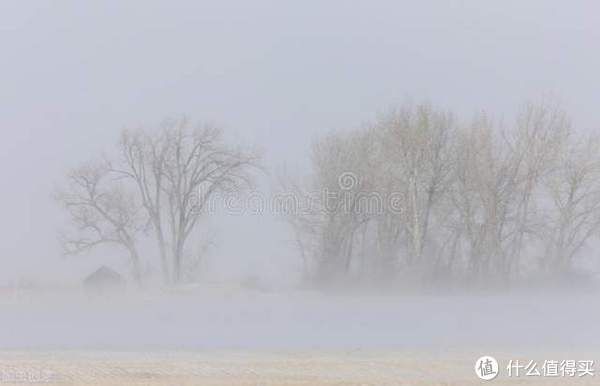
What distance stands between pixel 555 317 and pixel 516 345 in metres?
3.76

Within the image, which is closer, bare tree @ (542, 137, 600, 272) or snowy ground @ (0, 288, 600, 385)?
snowy ground @ (0, 288, 600, 385)

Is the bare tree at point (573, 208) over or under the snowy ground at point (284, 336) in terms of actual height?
over

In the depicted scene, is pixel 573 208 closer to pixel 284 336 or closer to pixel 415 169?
pixel 415 169

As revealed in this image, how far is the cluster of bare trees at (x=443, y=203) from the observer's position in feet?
120

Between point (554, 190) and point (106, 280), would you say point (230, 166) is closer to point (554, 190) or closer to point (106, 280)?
point (106, 280)

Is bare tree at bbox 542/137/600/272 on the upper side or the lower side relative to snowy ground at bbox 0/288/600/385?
upper

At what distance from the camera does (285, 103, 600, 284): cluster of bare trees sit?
3644cm

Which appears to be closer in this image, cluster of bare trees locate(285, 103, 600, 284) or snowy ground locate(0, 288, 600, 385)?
snowy ground locate(0, 288, 600, 385)

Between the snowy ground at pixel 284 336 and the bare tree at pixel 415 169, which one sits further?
the bare tree at pixel 415 169

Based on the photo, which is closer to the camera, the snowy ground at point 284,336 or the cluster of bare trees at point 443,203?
the snowy ground at point 284,336

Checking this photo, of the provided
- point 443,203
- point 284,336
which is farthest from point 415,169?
point 284,336

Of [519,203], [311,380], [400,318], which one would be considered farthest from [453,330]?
[519,203]

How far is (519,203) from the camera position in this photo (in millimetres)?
38312

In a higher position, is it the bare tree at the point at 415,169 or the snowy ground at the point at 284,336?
the bare tree at the point at 415,169
